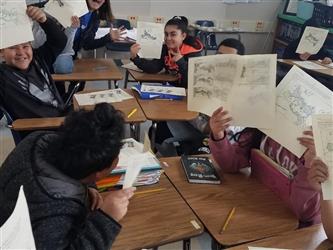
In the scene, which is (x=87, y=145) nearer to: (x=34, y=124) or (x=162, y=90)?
(x=34, y=124)

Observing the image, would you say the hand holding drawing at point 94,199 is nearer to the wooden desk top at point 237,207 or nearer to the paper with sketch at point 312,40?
the wooden desk top at point 237,207

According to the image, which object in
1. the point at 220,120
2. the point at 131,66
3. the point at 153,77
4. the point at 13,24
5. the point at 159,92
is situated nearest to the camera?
the point at 220,120

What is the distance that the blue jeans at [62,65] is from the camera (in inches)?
109

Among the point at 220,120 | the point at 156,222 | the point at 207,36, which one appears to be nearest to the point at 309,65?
the point at 207,36

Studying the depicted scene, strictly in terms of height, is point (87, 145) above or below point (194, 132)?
above

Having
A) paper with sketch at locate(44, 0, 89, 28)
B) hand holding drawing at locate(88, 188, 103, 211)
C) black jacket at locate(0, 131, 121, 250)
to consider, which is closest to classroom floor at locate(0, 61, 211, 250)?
hand holding drawing at locate(88, 188, 103, 211)

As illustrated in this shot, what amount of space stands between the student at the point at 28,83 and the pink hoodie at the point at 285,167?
1.24 meters

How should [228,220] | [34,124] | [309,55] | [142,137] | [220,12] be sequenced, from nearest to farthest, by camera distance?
1. [228,220]
2. [34,124]
3. [142,137]
4. [309,55]
5. [220,12]

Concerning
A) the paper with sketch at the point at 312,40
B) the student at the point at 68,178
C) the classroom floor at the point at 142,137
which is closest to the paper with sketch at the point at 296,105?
the student at the point at 68,178

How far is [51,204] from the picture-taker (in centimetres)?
92

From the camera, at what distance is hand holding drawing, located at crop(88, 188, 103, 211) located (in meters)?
1.13

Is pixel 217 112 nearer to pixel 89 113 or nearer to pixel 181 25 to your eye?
pixel 89 113

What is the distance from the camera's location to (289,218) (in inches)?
48.4

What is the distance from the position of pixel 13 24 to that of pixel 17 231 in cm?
147
